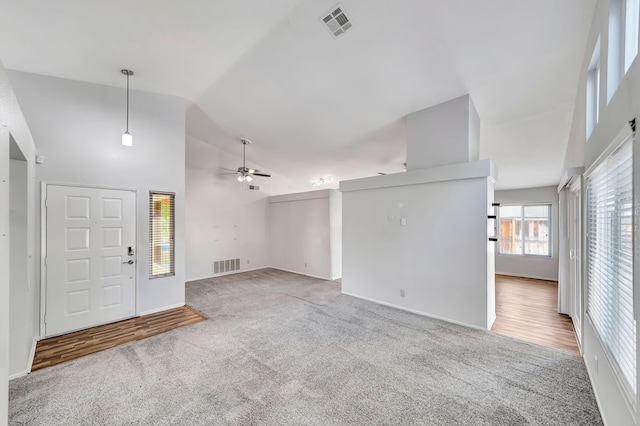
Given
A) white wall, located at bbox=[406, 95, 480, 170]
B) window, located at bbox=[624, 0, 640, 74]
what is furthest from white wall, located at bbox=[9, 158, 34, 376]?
window, located at bbox=[624, 0, 640, 74]

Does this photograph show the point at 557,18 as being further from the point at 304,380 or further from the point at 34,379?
the point at 34,379

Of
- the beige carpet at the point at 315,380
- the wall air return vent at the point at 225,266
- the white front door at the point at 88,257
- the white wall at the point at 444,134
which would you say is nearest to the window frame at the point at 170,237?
the white front door at the point at 88,257

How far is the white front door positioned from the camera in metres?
3.78

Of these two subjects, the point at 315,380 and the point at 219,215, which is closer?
the point at 315,380

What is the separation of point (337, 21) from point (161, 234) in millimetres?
4449

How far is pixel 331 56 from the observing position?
142 inches

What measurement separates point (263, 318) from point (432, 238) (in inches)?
124

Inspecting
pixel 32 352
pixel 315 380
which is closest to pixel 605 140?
pixel 315 380

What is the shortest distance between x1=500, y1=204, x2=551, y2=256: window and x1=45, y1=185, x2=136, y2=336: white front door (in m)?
9.75

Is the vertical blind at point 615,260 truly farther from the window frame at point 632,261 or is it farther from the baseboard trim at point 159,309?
the baseboard trim at point 159,309

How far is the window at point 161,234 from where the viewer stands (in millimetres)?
4691

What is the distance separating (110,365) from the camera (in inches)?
118

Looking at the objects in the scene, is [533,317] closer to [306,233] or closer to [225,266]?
[306,233]

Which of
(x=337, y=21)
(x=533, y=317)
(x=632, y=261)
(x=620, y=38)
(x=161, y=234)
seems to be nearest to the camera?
(x=632, y=261)
